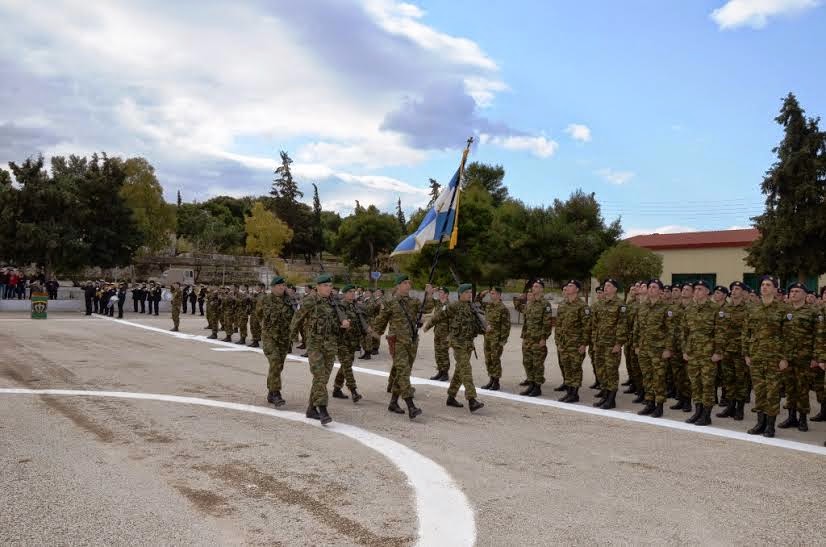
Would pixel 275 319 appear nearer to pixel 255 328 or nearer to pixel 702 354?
pixel 702 354

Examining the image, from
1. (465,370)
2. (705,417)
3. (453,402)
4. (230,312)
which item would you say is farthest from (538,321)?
(230,312)

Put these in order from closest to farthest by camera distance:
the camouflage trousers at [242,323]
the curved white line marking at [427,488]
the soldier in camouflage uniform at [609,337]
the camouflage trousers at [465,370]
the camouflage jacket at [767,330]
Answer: the curved white line marking at [427,488], the camouflage jacket at [767,330], the camouflage trousers at [465,370], the soldier in camouflage uniform at [609,337], the camouflage trousers at [242,323]

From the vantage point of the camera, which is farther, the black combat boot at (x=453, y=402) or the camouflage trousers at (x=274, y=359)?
the black combat boot at (x=453, y=402)

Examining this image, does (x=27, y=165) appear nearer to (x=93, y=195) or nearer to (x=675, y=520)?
(x=93, y=195)

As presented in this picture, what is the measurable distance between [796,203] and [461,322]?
28.9 metres

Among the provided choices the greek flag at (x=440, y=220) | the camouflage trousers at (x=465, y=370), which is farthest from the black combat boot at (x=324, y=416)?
the greek flag at (x=440, y=220)

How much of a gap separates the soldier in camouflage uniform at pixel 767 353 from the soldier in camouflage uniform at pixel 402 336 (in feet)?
14.3

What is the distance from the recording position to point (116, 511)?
495 cm

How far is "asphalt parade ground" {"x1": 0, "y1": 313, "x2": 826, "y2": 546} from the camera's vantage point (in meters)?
4.72

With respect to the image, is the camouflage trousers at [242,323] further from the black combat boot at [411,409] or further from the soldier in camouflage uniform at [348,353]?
the black combat boot at [411,409]

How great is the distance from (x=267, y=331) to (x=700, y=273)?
39.5 metres

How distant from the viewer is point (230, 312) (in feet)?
64.4

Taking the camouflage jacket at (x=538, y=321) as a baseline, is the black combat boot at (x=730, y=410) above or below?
below

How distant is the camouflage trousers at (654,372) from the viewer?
30.5 feet
